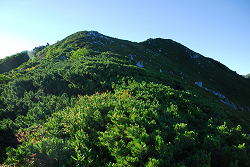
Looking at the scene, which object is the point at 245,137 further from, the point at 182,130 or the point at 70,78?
the point at 70,78

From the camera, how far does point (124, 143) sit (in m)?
4.72

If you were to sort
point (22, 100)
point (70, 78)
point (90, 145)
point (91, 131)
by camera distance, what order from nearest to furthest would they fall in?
point (90, 145) → point (91, 131) → point (22, 100) → point (70, 78)

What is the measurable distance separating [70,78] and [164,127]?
11.9 meters

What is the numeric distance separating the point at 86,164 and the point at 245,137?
7.35 meters

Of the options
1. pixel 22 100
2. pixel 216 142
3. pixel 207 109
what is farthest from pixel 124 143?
pixel 22 100

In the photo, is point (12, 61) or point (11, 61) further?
point (12, 61)

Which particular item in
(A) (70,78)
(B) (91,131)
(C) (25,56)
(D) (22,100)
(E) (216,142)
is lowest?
(D) (22,100)

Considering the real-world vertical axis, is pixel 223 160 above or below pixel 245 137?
below

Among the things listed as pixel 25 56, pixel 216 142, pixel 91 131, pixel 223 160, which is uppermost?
pixel 25 56

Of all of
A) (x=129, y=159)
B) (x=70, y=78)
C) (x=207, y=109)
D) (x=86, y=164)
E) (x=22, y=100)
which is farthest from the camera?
(x=70, y=78)

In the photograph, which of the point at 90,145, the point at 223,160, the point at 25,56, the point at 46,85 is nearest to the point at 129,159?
the point at 90,145

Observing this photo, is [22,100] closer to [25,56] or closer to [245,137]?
[245,137]

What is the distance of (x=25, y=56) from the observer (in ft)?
184

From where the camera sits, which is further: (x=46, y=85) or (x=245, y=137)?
(x=46, y=85)
